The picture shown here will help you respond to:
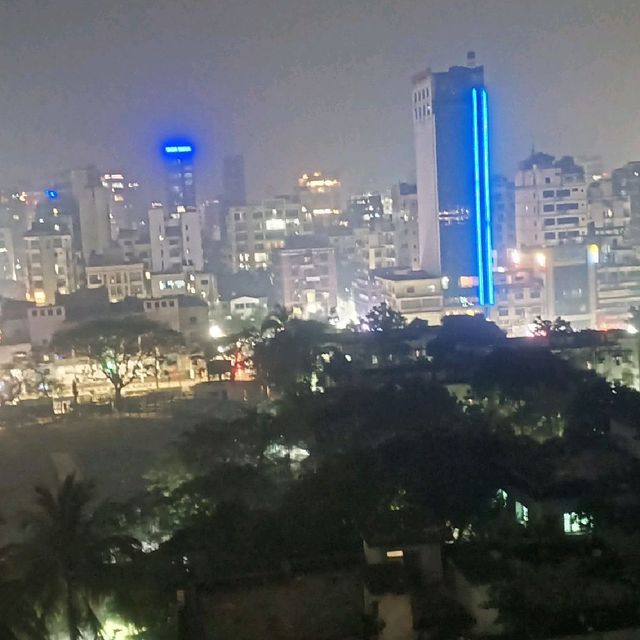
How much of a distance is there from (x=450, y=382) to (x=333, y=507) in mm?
3955

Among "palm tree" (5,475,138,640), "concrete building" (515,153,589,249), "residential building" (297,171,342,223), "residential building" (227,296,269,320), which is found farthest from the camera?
"residential building" (297,171,342,223)

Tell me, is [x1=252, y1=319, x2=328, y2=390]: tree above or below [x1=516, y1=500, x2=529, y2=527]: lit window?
above

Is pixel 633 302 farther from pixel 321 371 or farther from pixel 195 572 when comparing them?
pixel 195 572

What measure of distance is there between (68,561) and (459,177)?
13619 millimetres

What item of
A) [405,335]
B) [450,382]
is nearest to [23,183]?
[405,335]

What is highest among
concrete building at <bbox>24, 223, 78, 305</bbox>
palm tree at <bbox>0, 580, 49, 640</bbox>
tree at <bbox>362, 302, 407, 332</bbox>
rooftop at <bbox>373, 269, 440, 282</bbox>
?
concrete building at <bbox>24, 223, 78, 305</bbox>

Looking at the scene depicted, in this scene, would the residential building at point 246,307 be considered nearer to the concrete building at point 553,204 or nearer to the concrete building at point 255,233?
the concrete building at point 255,233

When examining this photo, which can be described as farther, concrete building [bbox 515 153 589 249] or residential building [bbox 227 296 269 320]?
concrete building [bbox 515 153 589 249]

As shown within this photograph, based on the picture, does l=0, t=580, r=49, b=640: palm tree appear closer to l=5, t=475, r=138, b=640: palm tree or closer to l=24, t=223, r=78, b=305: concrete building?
l=5, t=475, r=138, b=640: palm tree

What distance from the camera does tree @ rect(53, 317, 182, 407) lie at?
442 inches

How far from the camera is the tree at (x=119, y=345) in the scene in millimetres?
11219

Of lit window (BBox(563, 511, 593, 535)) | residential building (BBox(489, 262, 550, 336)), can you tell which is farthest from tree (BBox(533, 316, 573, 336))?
lit window (BBox(563, 511, 593, 535))

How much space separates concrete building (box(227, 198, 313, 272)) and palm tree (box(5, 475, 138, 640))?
1849 centimetres

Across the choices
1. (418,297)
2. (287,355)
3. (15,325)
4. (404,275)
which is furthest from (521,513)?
(404,275)
